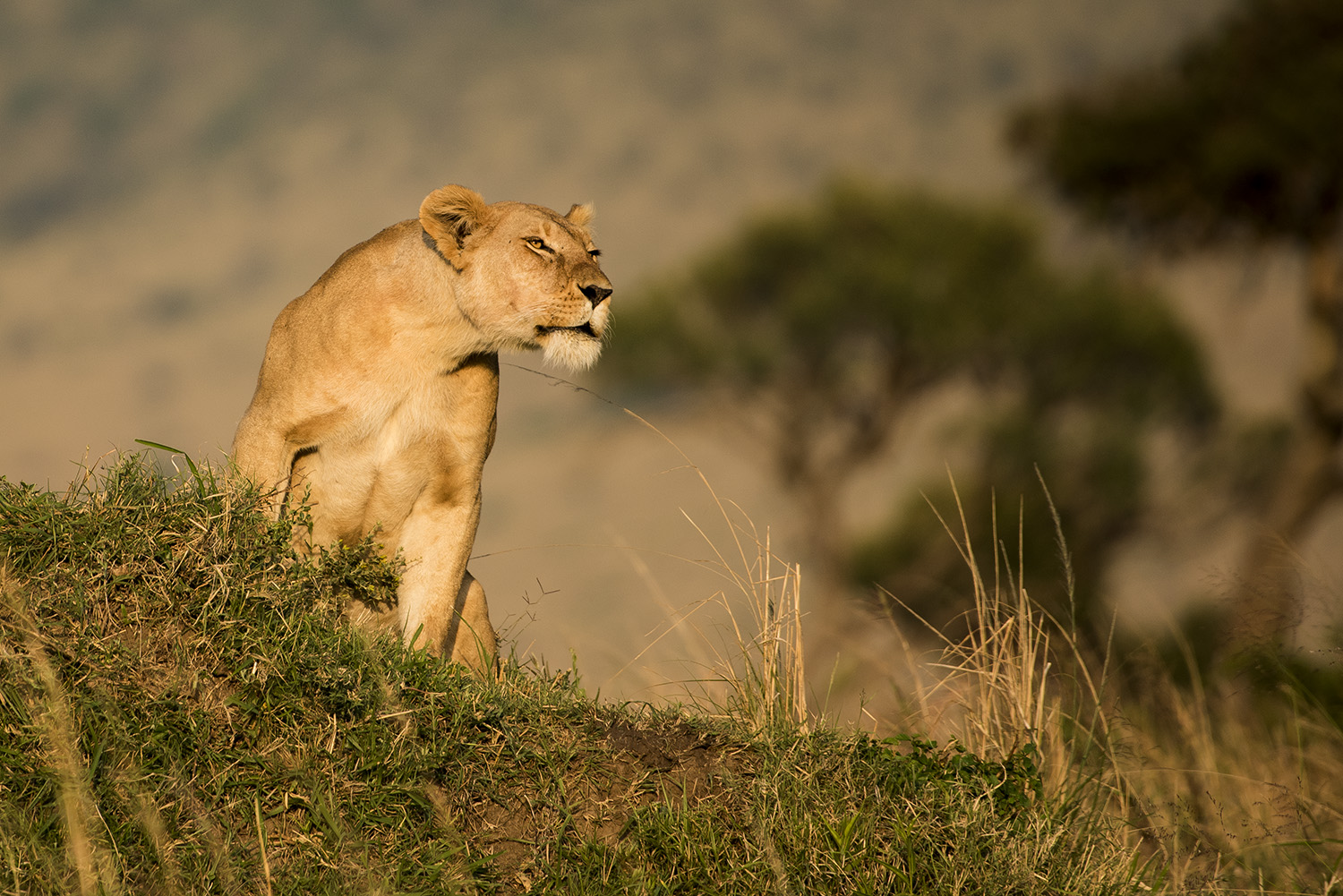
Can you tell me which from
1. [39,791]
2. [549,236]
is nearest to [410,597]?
[549,236]

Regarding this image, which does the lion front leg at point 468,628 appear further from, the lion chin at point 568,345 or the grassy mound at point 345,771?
the grassy mound at point 345,771

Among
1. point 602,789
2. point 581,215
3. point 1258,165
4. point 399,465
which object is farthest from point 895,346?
point 602,789

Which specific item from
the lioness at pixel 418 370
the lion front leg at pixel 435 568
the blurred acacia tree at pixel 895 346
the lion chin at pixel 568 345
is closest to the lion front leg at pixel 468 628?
the lion front leg at pixel 435 568

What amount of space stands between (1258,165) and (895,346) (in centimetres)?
709

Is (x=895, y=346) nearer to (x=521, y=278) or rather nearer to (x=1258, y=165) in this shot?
(x=1258, y=165)

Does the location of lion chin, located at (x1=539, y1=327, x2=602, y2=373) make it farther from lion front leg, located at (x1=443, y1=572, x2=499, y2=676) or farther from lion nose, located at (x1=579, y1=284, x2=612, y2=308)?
lion front leg, located at (x1=443, y1=572, x2=499, y2=676)

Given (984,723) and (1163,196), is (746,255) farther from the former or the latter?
(984,723)

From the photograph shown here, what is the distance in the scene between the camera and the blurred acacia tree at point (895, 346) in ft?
66.4

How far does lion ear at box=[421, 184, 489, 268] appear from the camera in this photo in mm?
4730

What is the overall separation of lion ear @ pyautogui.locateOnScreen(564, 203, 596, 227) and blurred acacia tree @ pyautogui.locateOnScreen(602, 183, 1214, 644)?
48.2 ft

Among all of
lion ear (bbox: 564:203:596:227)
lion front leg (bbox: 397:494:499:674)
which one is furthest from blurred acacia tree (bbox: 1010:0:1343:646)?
lion front leg (bbox: 397:494:499:674)

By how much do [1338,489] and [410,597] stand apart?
14466 mm

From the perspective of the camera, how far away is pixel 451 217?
483 centimetres

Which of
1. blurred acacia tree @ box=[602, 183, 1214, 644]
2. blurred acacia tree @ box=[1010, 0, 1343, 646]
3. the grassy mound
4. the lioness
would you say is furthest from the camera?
blurred acacia tree @ box=[602, 183, 1214, 644]
